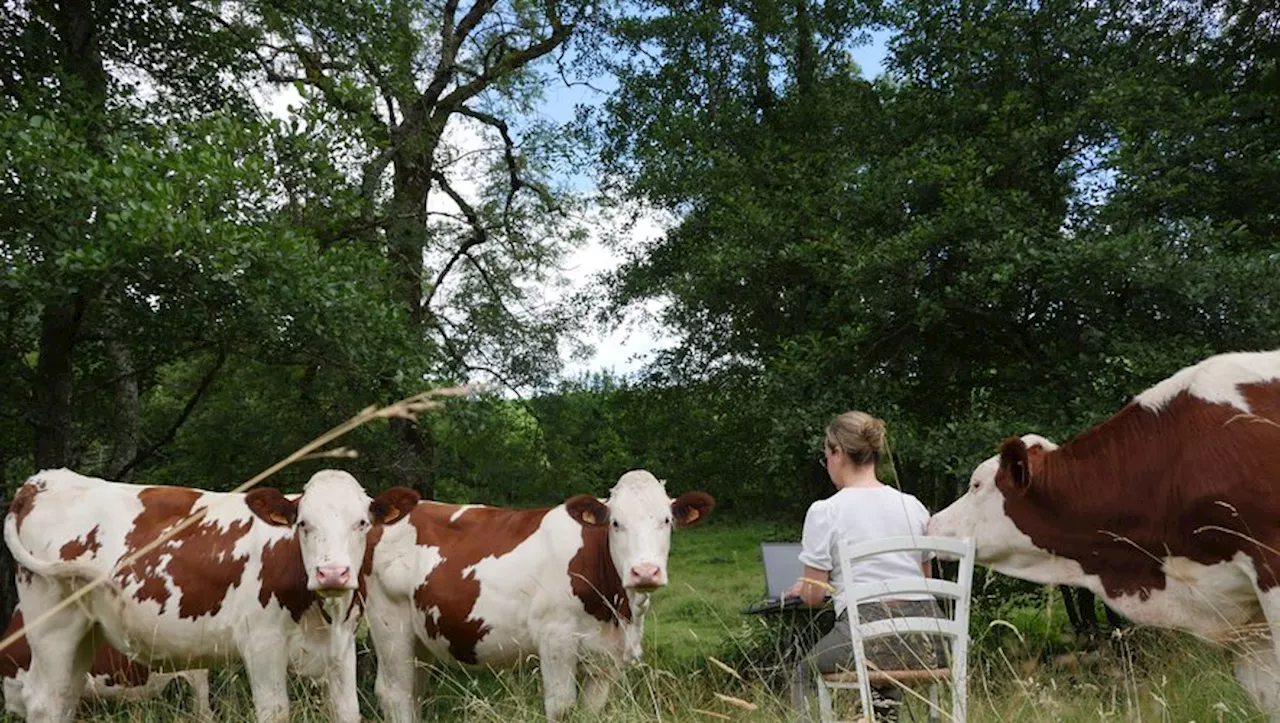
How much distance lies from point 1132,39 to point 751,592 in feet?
31.6

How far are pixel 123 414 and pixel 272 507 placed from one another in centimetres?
587

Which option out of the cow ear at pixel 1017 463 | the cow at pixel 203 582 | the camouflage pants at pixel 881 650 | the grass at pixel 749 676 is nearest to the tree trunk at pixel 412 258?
the grass at pixel 749 676

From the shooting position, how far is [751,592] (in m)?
16.7

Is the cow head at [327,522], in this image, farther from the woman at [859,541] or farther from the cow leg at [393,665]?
the woman at [859,541]

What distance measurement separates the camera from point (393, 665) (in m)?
7.01

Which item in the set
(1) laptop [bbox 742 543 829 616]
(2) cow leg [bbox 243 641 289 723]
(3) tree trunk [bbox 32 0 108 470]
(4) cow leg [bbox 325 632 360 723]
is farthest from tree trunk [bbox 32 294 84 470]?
(1) laptop [bbox 742 543 829 616]

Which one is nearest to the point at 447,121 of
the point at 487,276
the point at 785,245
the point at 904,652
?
the point at 487,276

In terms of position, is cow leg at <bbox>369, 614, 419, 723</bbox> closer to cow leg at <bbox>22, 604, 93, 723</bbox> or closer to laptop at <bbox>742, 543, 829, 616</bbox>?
cow leg at <bbox>22, 604, 93, 723</bbox>

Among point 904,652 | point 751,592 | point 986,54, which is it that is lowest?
point 751,592

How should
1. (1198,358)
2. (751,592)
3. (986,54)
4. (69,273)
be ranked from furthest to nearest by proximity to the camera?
(751,592), (986,54), (1198,358), (69,273)

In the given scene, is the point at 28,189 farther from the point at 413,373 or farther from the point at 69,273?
the point at 413,373

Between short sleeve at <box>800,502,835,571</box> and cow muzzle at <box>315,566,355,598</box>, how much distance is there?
249cm

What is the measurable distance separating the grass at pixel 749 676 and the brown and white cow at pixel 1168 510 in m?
0.33

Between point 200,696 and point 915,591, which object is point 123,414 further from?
point 915,591
